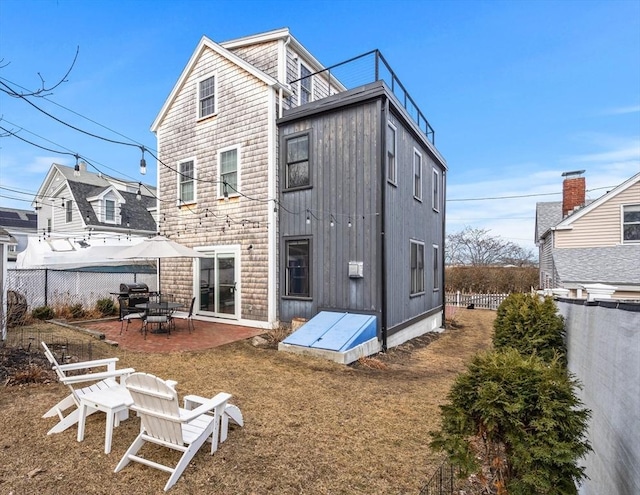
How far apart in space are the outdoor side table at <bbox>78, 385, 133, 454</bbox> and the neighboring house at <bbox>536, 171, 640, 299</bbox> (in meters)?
14.7

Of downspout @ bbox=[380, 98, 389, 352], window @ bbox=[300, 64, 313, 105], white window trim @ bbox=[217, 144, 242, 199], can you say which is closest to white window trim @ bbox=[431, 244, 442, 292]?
downspout @ bbox=[380, 98, 389, 352]

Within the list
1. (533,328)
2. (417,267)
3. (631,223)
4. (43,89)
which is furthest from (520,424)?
(631,223)

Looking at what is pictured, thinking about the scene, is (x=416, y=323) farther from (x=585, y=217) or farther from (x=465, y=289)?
(x=465, y=289)

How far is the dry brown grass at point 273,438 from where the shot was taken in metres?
3.06

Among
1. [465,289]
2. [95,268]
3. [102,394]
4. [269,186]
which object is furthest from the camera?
[465,289]

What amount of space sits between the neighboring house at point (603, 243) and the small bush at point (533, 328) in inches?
378

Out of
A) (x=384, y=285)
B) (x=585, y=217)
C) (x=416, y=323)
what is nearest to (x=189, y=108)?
(x=384, y=285)

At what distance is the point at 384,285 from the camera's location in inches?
332

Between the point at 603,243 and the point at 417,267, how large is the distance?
981 cm

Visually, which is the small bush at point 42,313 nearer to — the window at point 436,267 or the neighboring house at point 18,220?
the window at point 436,267

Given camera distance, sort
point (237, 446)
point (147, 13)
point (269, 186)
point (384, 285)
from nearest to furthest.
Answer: point (237, 446)
point (147, 13)
point (384, 285)
point (269, 186)

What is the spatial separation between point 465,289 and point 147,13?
76.0 feet

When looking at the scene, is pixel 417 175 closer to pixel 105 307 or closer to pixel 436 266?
pixel 436 266

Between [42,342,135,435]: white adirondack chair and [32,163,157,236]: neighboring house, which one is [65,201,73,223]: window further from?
[42,342,135,435]: white adirondack chair
